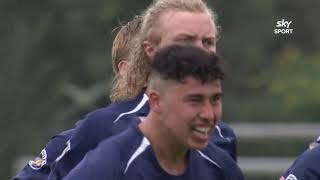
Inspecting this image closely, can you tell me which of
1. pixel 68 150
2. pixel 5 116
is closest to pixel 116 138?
pixel 68 150

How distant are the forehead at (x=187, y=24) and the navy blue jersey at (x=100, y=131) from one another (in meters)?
0.35

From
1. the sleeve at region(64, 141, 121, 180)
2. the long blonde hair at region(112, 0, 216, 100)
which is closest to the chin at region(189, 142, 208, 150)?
the sleeve at region(64, 141, 121, 180)

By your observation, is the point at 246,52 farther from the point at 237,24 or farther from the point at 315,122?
the point at 315,122

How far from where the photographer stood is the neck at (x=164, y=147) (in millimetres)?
4801

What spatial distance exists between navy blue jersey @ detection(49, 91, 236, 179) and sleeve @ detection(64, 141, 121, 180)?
75 centimetres

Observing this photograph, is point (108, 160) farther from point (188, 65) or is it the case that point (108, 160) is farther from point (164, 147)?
point (188, 65)

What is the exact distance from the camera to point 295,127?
1131 centimetres

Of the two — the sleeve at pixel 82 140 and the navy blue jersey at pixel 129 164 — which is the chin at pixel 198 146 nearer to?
the navy blue jersey at pixel 129 164

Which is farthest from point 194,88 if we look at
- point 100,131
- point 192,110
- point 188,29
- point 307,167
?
point 100,131

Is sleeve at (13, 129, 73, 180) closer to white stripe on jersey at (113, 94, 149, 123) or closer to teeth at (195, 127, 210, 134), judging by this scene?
white stripe on jersey at (113, 94, 149, 123)

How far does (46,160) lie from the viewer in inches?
245

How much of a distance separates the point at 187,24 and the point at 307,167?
723 millimetres

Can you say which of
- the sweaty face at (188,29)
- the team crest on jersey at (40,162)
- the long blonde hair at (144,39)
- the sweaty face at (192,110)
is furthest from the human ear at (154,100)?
the team crest on jersey at (40,162)

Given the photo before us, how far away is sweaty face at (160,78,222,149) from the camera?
4.68m
